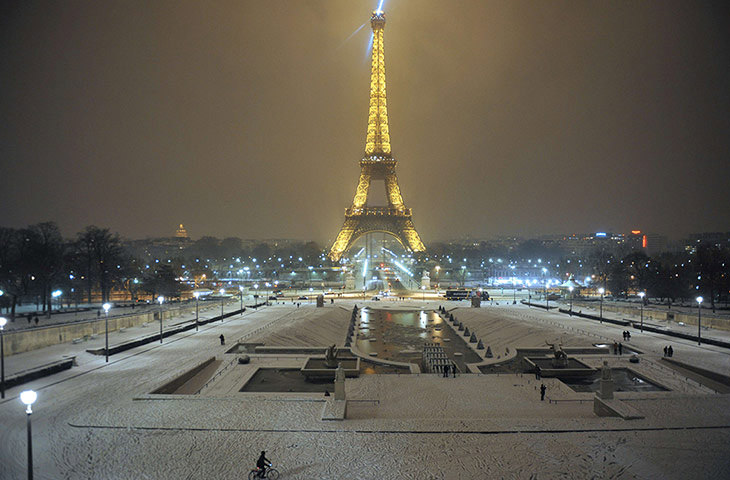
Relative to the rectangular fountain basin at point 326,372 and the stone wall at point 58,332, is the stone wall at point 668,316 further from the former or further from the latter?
the stone wall at point 58,332

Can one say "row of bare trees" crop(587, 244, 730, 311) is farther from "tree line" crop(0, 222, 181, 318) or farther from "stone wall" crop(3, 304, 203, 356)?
"tree line" crop(0, 222, 181, 318)

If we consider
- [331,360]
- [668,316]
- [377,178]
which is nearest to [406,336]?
[331,360]

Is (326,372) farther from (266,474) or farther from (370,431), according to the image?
(266,474)

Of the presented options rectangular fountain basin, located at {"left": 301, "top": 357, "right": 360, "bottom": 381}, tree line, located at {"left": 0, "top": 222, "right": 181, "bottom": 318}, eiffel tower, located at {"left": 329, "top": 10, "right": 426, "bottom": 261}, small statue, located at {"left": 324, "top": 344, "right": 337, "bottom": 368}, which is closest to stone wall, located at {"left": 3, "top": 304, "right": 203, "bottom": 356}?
tree line, located at {"left": 0, "top": 222, "right": 181, "bottom": 318}

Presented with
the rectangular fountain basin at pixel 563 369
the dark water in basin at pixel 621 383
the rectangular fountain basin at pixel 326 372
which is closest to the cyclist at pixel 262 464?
the rectangular fountain basin at pixel 326 372

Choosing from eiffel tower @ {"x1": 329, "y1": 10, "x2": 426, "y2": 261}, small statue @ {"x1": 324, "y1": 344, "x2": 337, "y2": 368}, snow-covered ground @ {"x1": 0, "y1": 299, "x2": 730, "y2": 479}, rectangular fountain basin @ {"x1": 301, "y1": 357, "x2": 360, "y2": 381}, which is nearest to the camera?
snow-covered ground @ {"x1": 0, "y1": 299, "x2": 730, "y2": 479}
